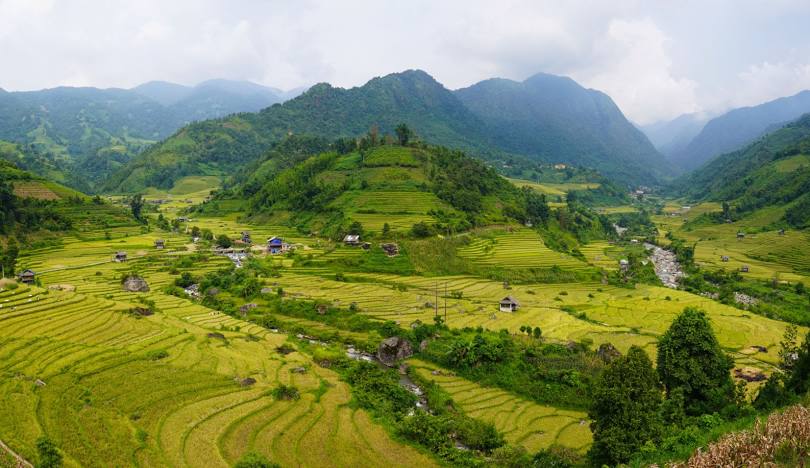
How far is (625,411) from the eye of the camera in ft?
60.7

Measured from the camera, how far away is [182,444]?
2062cm

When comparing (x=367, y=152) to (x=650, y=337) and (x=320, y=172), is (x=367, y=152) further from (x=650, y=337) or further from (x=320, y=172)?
(x=650, y=337)

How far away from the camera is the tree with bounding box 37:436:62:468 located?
1631cm

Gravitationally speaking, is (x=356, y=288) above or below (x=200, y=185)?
below

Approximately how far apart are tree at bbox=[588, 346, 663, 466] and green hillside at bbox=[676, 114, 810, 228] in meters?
87.9

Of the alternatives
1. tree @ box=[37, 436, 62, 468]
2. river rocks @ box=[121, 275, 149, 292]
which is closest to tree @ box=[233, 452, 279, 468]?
tree @ box=[37, 436, 62, 468]

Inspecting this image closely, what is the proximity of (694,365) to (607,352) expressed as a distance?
9983 millimetres

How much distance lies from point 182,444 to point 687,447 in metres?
19.6

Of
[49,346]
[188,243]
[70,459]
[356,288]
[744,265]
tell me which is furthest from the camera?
[188,243]

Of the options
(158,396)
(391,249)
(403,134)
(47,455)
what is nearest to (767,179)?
(403,134)

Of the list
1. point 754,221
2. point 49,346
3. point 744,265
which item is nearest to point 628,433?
point 49,346

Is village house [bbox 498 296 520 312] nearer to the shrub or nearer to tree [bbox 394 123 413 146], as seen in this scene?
the shrub

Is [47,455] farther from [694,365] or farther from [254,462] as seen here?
[694,365]

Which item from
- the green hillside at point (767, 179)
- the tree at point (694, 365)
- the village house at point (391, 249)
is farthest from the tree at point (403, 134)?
the tree at point (694, 365)
